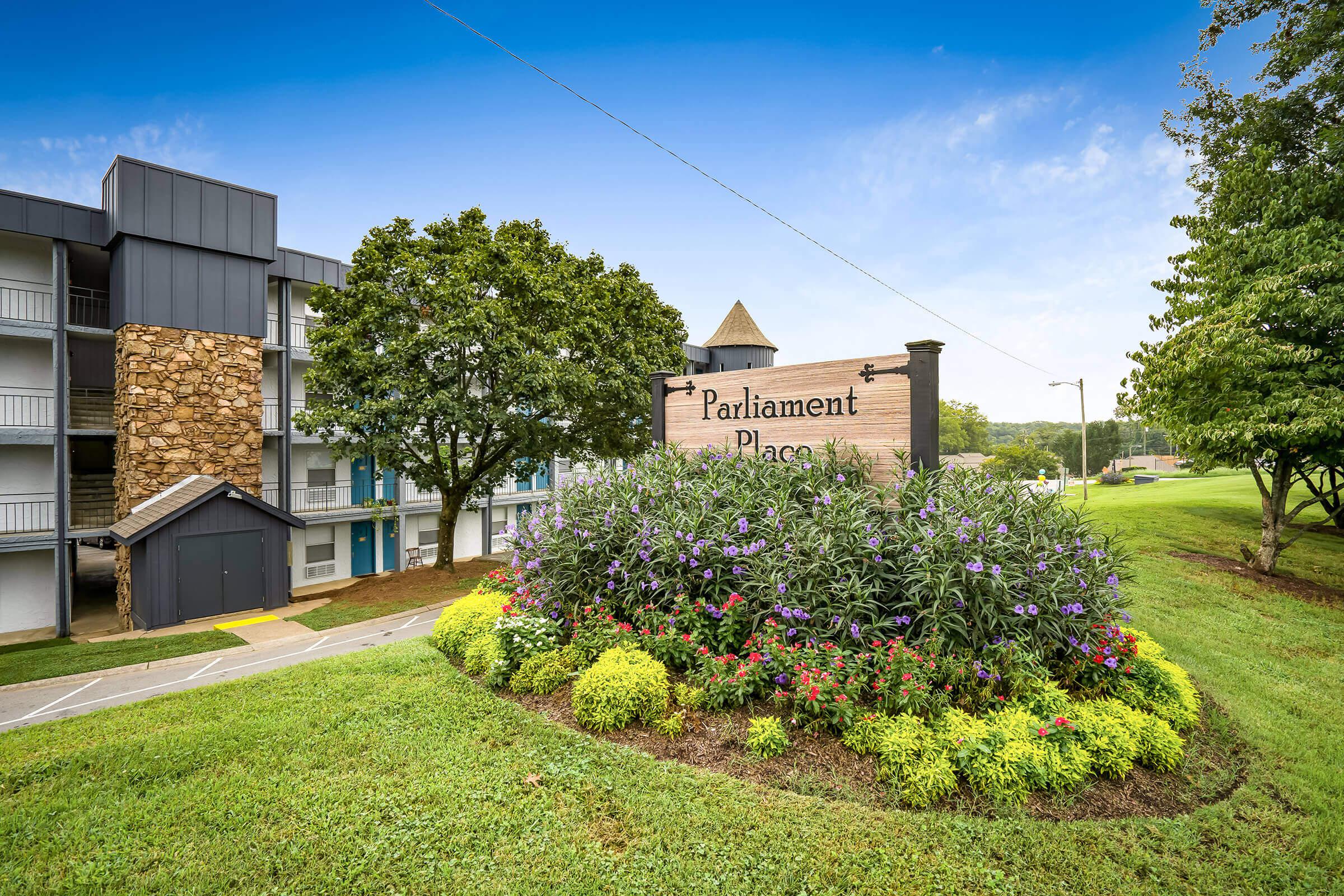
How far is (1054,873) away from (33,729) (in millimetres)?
7856

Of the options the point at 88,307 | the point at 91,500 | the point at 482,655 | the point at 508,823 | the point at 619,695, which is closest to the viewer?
the point at 508,823

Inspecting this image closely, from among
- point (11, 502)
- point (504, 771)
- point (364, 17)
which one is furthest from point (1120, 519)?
point (11, 502)

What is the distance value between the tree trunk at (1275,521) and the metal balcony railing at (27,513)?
81.7 feet

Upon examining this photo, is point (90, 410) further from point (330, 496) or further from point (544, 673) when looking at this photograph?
point (544, 673)

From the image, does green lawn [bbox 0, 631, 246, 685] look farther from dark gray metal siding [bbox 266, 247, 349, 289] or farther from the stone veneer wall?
dark gray metal siding [bbox 266, 247, 349, 289]

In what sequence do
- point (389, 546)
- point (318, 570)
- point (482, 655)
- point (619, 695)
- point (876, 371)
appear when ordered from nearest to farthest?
1. point (619, 695)
2. point (482, 655)
3. point (876, 371)
4. point (318, 570)
5. point (389, 546)

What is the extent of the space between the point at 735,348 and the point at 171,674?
25.9 metres


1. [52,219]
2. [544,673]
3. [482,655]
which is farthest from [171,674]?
[52,219]

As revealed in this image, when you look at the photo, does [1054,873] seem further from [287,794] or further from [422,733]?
[287,794]

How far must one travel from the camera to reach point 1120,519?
47.9 feet

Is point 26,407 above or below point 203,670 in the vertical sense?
above

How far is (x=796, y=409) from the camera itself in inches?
244

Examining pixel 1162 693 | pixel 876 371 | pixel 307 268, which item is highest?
pixel 307 268

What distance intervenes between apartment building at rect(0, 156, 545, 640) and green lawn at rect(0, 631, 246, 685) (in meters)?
2.95
